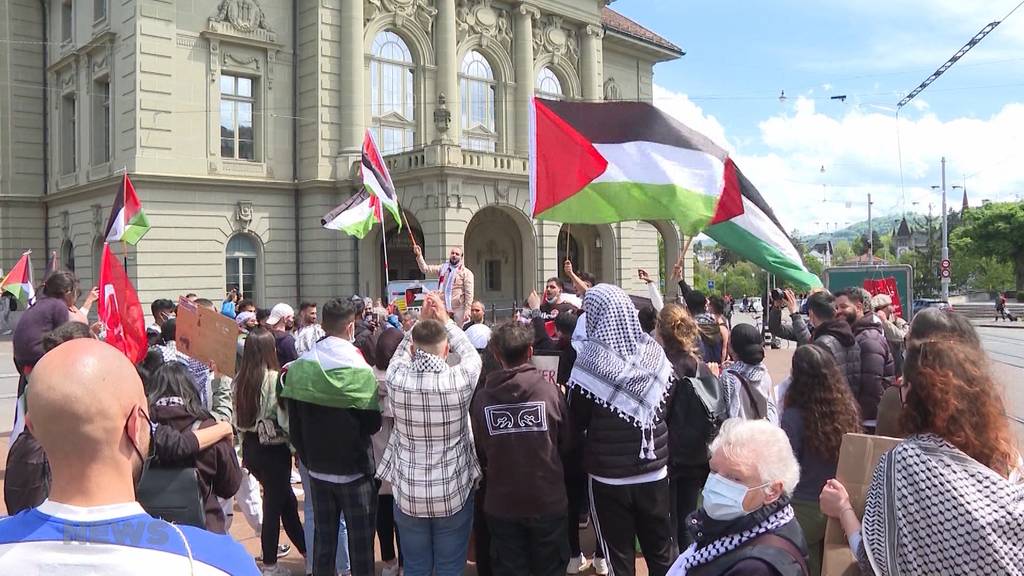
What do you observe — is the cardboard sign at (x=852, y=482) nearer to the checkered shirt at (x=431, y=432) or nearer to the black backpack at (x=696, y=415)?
the black backpack at (x=696, y=415)

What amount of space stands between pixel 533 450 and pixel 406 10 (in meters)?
25.8

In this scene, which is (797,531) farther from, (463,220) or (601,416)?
(463,220)

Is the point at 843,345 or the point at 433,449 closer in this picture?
the point at 433,449

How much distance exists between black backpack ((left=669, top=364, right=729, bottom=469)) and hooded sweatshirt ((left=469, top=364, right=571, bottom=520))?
1.04 metres

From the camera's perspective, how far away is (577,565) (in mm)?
6074

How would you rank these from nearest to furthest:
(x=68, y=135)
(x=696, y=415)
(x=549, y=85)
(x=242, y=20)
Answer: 1. (x=696, y=415)
2. (x=242, y=20)
3. (x=68, y=135)
4. (x=549, y=85)

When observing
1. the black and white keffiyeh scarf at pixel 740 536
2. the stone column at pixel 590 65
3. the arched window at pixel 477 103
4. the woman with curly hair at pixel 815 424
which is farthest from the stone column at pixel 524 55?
the black and white keffiyeh scarf at pixel 740 536

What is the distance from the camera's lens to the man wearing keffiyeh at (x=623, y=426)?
4.62 metres

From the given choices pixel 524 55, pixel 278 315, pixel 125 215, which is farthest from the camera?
pixel 524 55

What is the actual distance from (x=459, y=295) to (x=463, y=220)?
15.0m

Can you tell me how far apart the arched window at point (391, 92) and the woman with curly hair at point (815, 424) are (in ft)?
82.0

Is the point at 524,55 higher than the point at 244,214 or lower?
higher

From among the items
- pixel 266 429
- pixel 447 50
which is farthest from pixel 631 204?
pixel 447 50

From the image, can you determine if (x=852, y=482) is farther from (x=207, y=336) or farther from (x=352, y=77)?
(x=352, y=77)
